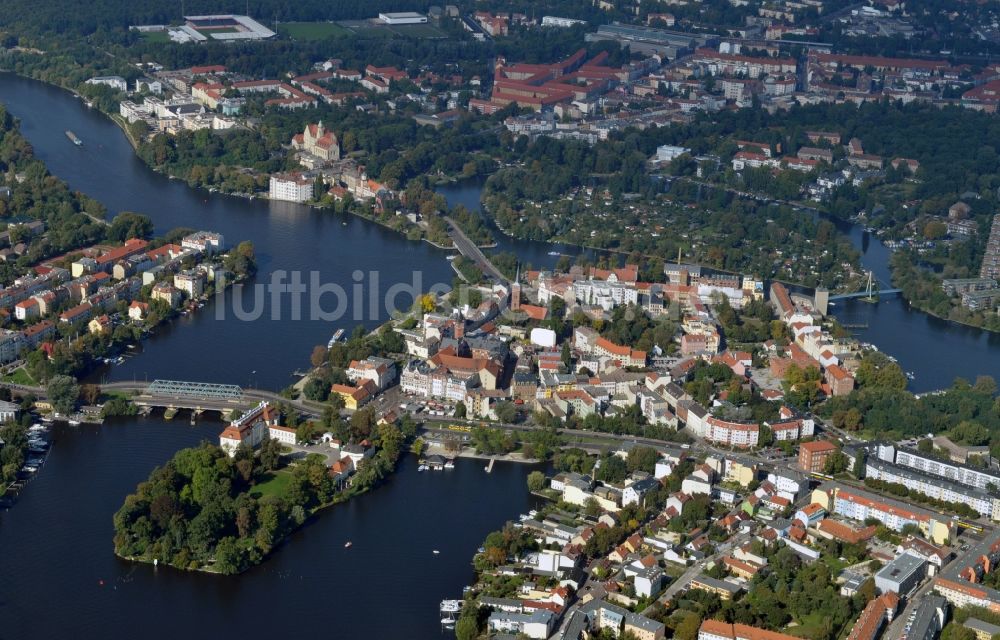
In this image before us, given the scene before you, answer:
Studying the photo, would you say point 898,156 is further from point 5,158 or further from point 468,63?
point 5,158

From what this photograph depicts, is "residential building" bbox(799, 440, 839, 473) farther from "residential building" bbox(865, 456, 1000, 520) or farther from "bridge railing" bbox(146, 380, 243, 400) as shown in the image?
"bridge railing" bbox(146, 380, 243, 400)

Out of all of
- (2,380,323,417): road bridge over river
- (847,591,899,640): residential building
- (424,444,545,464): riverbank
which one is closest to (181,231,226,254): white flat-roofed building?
(2,380,323,417): road bridge over river

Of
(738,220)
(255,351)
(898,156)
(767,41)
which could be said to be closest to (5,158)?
(255,351)

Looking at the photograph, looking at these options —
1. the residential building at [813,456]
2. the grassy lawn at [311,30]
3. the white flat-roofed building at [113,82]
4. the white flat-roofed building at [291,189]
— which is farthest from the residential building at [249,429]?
the grassy lawn at [311,30]

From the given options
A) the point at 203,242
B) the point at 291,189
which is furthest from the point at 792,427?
the point at 291,189

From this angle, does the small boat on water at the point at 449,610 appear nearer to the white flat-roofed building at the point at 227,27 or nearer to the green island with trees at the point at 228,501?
the green island with trees at the point at 228,501

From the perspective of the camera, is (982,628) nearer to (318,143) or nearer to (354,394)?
(354,394)
